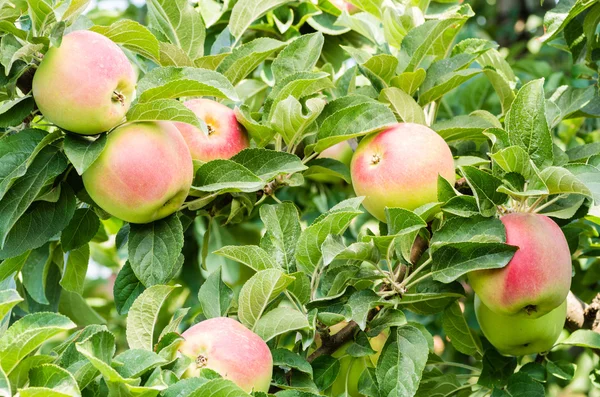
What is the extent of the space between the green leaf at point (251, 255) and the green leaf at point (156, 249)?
0.07m

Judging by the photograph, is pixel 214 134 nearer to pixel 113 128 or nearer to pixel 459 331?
pixel 113 128

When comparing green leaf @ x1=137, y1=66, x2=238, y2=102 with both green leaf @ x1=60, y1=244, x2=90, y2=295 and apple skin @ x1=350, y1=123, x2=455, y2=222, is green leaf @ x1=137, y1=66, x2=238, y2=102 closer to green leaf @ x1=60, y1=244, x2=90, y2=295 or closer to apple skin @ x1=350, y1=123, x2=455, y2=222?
apple skin @ x1=350, y1=123, x2=455, y2=222

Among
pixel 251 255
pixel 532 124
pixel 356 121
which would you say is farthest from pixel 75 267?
pixel 532 124

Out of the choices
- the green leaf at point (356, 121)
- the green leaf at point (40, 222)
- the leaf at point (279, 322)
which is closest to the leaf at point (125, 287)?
Result: the green leaf at point (40, 222)

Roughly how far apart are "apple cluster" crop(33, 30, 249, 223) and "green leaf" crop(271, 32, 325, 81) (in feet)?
0.81

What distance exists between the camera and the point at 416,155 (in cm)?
109

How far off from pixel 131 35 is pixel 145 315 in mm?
368

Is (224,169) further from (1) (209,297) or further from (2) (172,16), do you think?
(2) (172,16)

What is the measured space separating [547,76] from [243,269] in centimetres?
104

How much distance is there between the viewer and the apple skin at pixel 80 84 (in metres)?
0.93

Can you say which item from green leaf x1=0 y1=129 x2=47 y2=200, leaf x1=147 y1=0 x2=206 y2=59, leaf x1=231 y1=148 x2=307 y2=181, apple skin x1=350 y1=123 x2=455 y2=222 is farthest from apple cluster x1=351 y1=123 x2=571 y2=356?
green leaf x1=0 y1=129 x2=47 y2=200

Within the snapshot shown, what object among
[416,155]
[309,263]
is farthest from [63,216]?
[416,155]

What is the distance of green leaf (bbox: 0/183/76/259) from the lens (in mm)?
1041

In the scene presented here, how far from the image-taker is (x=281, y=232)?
109 centimetres
